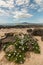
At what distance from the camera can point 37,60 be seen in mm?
10164

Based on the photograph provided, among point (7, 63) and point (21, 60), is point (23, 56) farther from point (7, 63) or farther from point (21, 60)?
point (7, 63)

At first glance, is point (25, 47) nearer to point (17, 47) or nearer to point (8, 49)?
point (17, 47)

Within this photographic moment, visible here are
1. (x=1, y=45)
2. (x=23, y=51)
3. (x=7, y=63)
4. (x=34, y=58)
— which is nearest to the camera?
(x=7, y=63)

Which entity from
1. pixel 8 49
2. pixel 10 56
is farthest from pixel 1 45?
pixel 10 56

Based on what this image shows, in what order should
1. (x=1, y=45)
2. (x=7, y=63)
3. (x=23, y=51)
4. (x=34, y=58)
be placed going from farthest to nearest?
(x=1, y=45) → (x=23, y=51) → (x=34, y=58) → (x=7, y=63)

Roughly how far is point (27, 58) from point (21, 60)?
0.65 metres

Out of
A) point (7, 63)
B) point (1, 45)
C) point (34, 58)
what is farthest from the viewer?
point (1, 45)

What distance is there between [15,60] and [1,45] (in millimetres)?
2905

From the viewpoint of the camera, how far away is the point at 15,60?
9945 mm

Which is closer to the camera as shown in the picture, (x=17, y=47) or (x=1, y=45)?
(x=17, y=47)

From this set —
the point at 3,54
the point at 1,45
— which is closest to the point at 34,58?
the point at 3,54

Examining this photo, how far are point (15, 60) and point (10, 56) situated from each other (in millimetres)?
701

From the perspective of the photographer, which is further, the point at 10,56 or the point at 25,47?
the point at 25,47

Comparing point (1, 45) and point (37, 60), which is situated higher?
point (1, 45)
